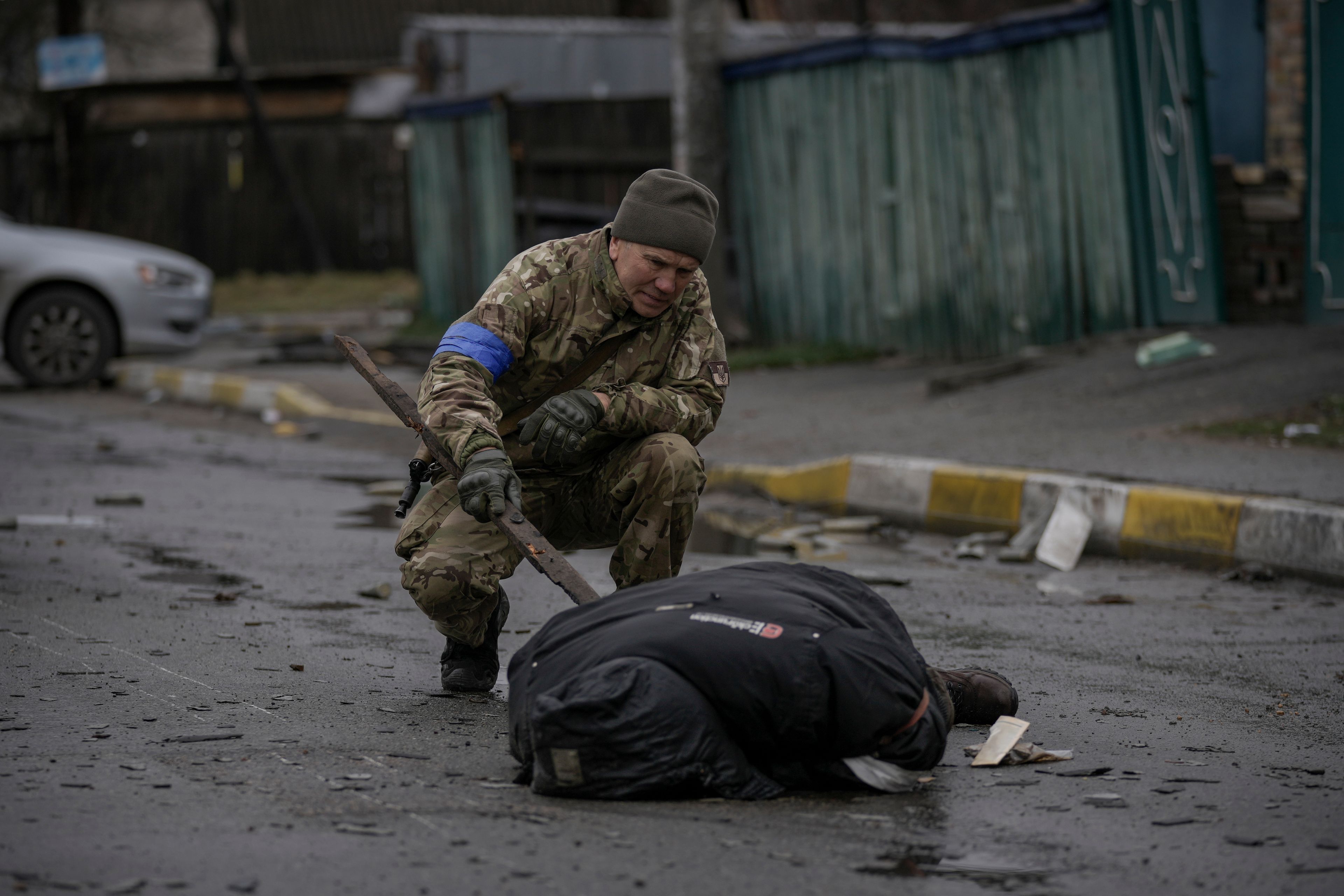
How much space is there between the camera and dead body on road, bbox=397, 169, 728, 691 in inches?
141

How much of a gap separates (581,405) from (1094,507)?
3.17 m

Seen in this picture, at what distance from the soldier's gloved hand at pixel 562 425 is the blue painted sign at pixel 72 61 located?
48.0 feet

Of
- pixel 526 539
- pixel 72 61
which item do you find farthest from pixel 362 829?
pixel 72 61

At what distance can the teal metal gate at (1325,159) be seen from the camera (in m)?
8.96

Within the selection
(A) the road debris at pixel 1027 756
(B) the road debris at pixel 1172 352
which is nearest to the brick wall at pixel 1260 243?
(B) the road debris at pixel 1172 352

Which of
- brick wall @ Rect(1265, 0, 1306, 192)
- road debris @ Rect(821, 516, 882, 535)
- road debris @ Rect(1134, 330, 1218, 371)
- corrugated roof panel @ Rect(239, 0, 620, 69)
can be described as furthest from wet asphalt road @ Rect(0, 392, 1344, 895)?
corrugated roof panel @ Rect(239, 0, 620, 69)

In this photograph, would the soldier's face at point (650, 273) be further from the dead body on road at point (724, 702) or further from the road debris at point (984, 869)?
the road debris at point (984, 869)

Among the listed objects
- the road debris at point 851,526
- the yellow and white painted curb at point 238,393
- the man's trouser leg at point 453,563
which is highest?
the man's trouser leg at point 453,563

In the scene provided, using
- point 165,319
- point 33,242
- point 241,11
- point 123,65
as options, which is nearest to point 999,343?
point 165,319

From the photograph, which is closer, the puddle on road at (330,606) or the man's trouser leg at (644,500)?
the man's trouser leg at (644,500)

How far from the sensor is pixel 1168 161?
930cm

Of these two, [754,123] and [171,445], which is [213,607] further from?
[754,123]

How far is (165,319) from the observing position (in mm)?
12281

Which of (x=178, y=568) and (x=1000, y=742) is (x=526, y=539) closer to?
(x=1000, y=742)
